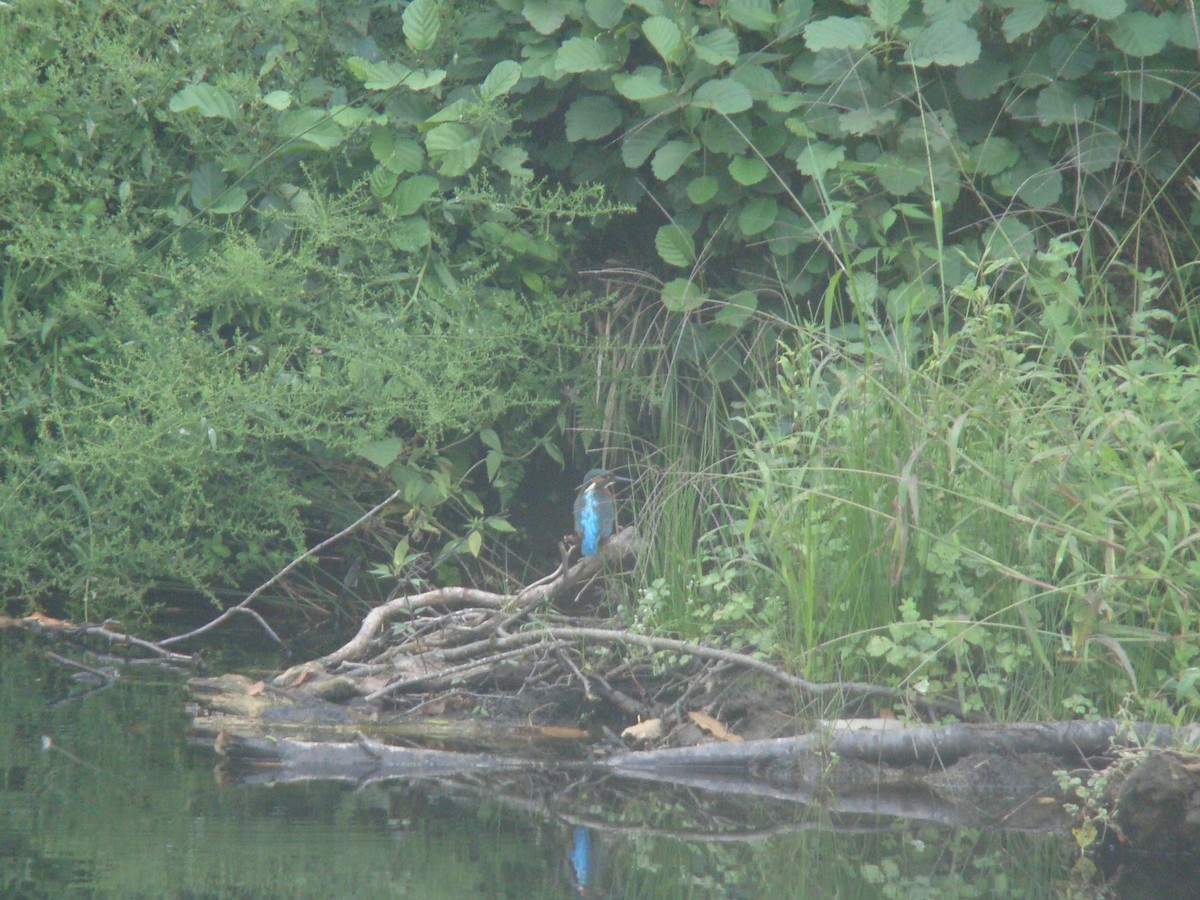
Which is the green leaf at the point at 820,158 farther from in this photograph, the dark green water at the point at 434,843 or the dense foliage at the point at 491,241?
the dark green water at the point at 434,843

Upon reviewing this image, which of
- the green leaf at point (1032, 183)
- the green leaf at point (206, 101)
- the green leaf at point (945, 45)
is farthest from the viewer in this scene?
the green leaf at point (206, 101)

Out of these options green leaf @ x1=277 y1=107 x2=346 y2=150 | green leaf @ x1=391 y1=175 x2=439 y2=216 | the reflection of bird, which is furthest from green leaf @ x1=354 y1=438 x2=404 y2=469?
the reflection of bird

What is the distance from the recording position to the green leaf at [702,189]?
15.9 feet

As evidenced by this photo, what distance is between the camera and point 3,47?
16.6 ft

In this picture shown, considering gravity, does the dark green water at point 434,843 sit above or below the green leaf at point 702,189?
below

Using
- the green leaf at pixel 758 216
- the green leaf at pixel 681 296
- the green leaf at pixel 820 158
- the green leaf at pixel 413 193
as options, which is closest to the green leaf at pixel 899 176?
the green leaf at pixel 820 158

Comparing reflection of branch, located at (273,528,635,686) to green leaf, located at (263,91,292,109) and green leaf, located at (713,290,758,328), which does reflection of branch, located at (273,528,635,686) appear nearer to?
green leaf, located at (713,290,758,328)

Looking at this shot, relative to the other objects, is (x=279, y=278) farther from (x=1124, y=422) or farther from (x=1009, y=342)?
(x=1124, y=422)

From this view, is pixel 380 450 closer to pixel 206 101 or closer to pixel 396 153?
pixel 396 153

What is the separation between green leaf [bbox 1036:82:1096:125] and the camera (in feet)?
14.9

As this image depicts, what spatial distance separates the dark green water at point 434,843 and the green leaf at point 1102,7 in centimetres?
A: 272

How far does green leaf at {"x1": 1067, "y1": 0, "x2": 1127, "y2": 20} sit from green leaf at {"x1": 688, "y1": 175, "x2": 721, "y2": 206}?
132cm

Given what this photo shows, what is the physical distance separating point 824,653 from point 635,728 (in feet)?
1.89

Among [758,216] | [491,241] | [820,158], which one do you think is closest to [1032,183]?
[820,158]
